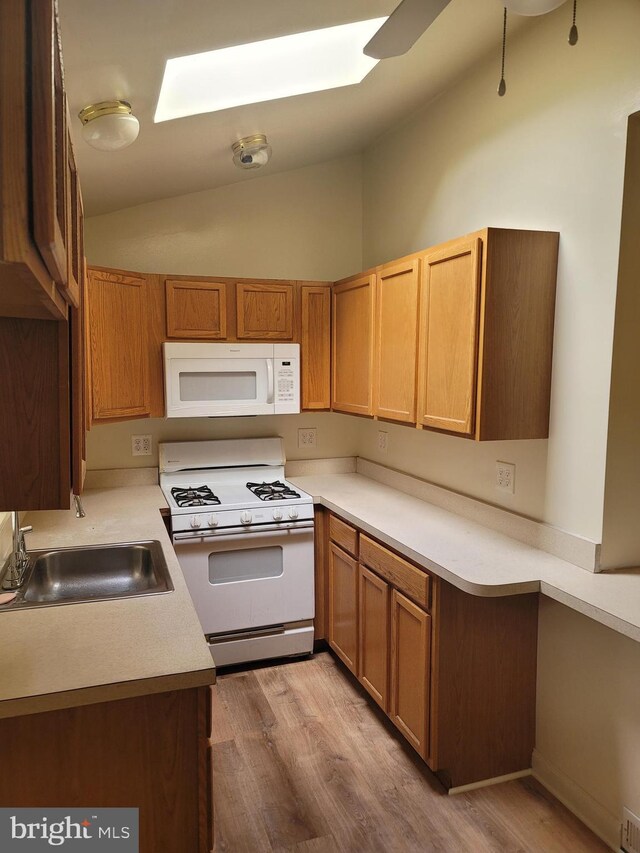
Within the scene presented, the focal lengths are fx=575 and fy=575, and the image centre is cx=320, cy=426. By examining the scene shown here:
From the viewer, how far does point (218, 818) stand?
2.00 metres

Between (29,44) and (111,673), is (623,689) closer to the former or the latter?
(111,673)

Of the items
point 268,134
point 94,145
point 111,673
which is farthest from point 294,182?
point 111,673

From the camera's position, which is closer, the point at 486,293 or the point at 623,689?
the point at 623,689

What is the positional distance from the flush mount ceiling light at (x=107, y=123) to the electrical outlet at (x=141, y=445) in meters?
1.76

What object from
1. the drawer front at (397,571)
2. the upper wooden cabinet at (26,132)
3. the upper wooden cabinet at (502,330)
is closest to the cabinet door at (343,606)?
the drawer front at (397,571)

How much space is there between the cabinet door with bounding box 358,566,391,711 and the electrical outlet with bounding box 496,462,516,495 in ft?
2.09

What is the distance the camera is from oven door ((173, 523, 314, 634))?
9.14 feet

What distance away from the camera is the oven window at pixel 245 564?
2.84 m

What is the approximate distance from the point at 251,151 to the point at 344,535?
183cm

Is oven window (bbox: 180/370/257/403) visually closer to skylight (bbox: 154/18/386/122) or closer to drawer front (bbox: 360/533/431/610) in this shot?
drawer front (bbox: 360/533/431/610)

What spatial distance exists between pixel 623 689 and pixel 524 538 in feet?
1.99

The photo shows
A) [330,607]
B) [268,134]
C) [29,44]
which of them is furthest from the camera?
[330,607]

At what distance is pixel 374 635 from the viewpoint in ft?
8.34

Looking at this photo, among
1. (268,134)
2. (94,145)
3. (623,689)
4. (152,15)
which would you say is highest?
(268,134)
